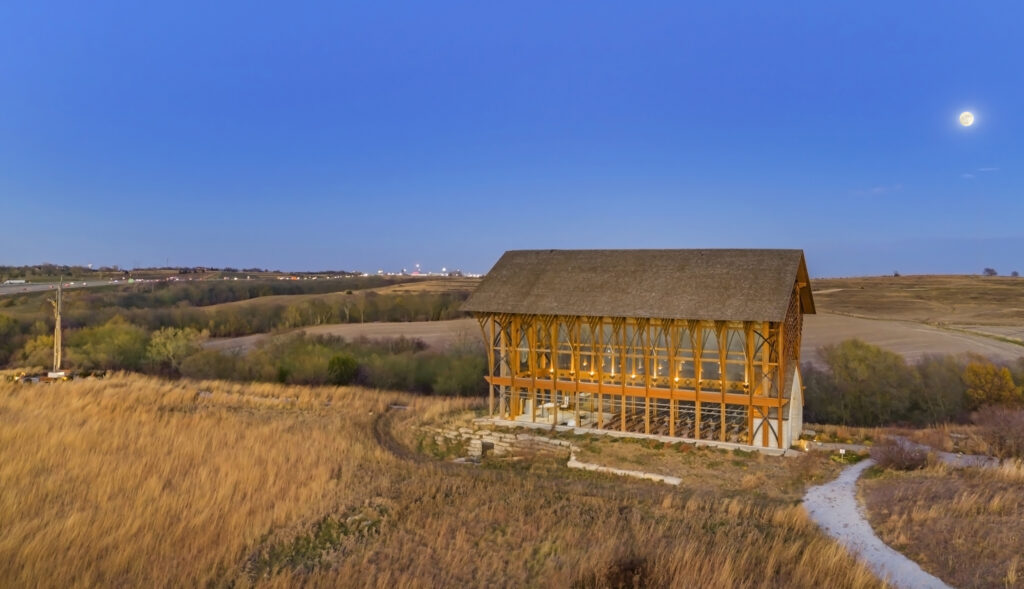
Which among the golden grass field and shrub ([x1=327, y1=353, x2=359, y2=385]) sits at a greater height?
the golden grass field

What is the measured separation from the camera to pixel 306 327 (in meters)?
64.6

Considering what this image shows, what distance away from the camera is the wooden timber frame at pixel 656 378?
20609mm

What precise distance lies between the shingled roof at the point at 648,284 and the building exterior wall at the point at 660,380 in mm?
819

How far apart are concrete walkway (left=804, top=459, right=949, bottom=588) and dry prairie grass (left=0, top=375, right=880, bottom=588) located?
70 cm

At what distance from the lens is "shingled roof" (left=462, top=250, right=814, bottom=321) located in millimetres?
20266

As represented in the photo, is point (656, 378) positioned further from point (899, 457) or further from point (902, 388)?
point (902, 388)

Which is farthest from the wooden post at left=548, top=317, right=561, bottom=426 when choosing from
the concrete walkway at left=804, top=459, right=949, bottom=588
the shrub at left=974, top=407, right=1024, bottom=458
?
the shrub at left=974, top=407, right=1024, bottom=458

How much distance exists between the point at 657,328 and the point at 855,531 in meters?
12.7

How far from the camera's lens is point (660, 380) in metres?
23.3

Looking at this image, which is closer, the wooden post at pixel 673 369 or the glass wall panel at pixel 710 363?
the wooden post at pixel 673 369

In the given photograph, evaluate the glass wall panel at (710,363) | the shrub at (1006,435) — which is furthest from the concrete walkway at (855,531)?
the glass wall panel at (710,363)

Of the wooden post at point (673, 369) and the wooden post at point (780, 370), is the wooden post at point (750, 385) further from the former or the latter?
the wooden post at point (673, 369)

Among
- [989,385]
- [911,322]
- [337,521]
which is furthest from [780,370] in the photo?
[911,322]

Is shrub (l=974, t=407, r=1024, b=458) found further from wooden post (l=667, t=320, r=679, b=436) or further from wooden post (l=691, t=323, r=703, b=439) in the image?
wooden post (l=667, t=320, r=679, b=436)
